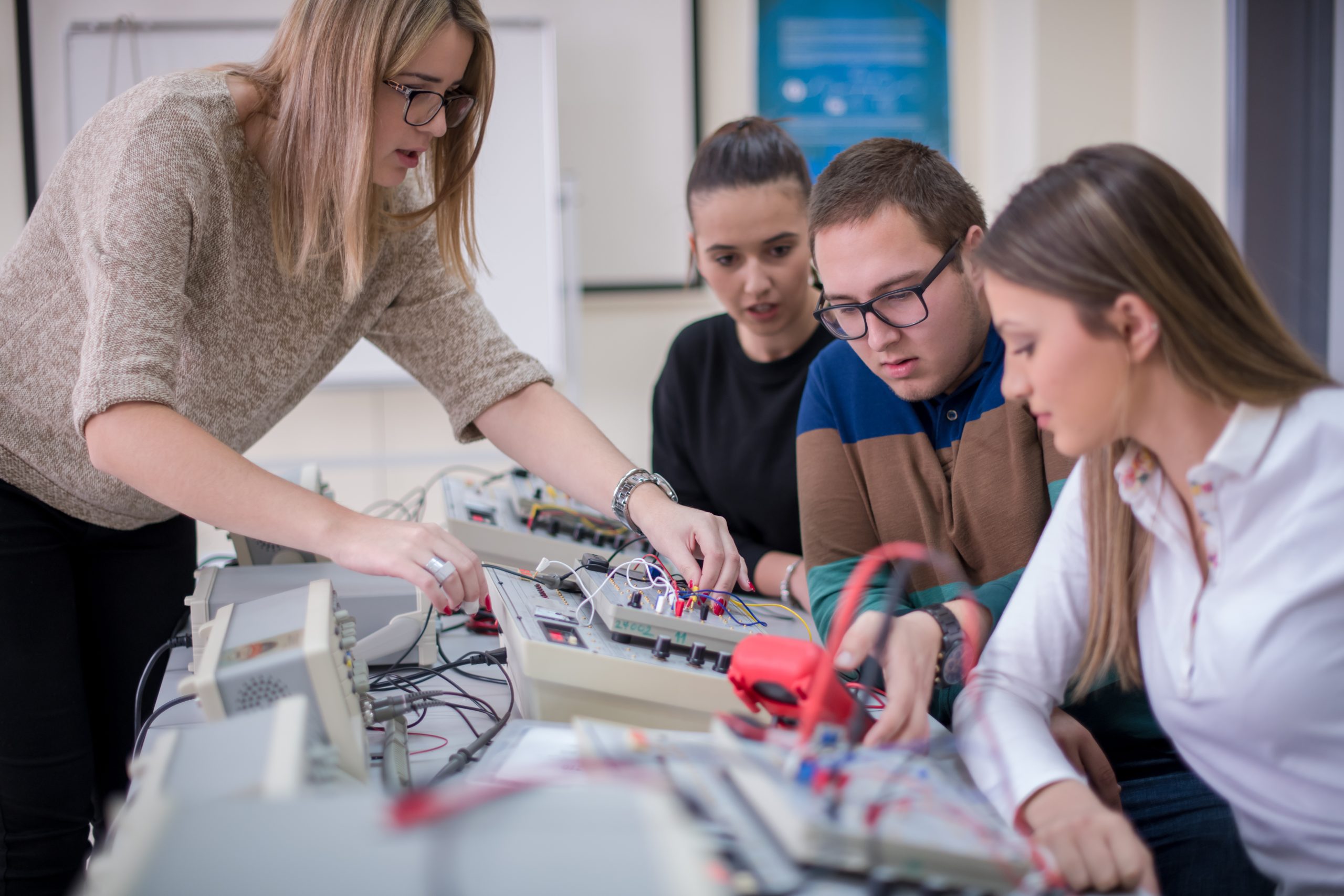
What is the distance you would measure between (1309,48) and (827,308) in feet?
9.07

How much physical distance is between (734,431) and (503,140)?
1.49m

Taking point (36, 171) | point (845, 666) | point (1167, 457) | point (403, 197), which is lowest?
point (845, 666)

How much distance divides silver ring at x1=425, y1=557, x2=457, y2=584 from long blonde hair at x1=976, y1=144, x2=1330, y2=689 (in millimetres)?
593

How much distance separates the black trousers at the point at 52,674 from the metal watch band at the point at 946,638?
1.02 m

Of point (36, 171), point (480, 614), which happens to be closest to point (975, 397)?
point (480, 614)

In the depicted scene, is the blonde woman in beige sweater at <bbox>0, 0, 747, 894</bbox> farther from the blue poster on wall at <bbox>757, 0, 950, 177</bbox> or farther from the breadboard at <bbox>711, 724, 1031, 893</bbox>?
the blue poster on wall at <bbox>757, 0, 950, 177</bbox>

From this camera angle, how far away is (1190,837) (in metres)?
0.97

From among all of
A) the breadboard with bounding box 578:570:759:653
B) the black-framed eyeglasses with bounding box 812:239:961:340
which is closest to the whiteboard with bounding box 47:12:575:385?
the black-framed eyeglasses with bounding box 812:239:961:340

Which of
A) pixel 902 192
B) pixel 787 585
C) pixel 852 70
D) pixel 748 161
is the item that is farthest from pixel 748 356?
pixel 852 70

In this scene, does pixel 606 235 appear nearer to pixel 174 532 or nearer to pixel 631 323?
pixel 631 323

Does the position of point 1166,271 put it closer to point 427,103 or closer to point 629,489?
point 629,489

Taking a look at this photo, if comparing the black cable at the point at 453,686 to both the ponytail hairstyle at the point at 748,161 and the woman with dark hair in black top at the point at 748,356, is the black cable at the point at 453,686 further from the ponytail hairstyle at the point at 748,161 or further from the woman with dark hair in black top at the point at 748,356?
the ponytail hairstyle at the point at 748,161

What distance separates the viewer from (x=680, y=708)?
3.10ft

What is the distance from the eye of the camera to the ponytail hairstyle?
1713mm
